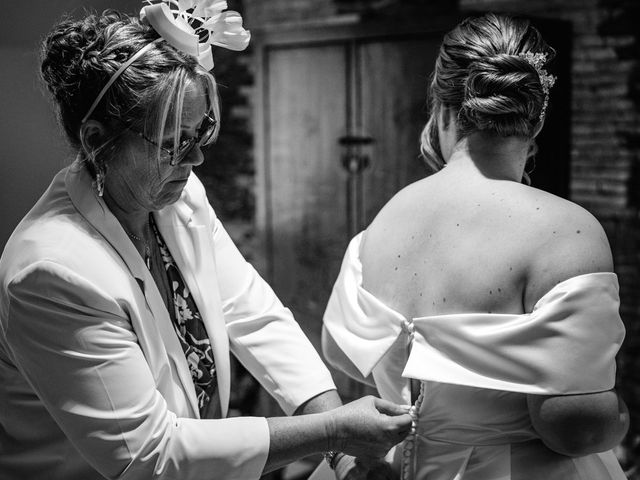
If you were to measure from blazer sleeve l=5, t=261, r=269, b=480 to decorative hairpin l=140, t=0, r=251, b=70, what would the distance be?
0.48 metres

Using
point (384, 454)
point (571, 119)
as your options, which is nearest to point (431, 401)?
point (384, 454)

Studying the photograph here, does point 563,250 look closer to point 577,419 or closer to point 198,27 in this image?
point 577,419

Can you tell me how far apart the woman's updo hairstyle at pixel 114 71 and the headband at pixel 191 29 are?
11 mm

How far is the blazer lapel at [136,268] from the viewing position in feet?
5.36

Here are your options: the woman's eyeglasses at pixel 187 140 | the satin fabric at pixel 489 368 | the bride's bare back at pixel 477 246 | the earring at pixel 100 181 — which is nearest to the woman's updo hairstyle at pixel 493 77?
the bride's bare back at pixel 477 246

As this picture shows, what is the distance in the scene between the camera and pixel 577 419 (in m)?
1.49

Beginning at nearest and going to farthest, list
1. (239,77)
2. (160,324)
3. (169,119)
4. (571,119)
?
(169,119), (160,324), (571,119), (239,77)

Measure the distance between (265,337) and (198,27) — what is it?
2.31 feet

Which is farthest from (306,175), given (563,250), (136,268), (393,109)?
(563,250)

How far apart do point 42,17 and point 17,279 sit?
0.90m

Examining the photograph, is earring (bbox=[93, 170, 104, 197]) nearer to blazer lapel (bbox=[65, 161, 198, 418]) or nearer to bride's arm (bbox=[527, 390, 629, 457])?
blazer lapel (bbox=[65, 161, 198, 418])

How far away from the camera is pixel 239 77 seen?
5168 millimetres

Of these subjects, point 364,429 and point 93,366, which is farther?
point 364,429

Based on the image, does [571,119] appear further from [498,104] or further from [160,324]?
[160,324]
